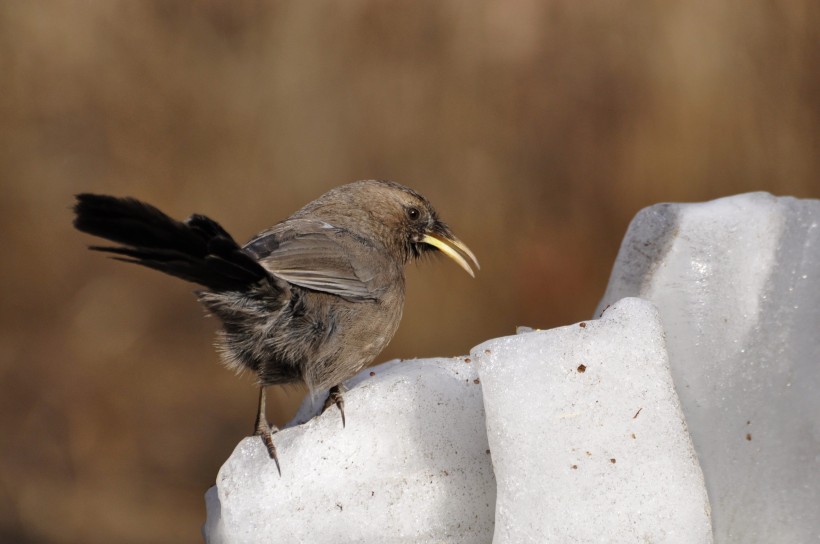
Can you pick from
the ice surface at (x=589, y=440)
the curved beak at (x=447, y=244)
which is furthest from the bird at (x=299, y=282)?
the ice surface at (x=589, y=440)

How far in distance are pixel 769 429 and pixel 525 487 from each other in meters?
0.60

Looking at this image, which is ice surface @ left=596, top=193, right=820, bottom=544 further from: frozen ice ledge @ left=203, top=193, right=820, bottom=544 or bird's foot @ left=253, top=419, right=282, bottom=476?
bird's foot @ left=253, top=419, right=282, bottom=476

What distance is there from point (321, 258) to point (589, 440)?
1214 millimetres

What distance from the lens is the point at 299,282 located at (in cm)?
287

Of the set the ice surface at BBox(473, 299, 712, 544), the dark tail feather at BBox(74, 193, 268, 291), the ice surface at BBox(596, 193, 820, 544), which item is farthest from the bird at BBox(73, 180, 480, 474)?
the ice surface at BBox(596, 193, 820, 544)

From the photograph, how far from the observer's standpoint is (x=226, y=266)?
261 centimetres

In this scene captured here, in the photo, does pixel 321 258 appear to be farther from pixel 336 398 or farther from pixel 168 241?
pixel 168 241

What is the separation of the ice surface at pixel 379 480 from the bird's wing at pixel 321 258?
65cm

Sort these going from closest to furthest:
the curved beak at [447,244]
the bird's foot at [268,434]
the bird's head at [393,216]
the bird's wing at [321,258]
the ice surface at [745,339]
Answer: the ice surface at [745,339] → the bird's foot at [268,434] → the bird's wing at [321,258] → the bird's head at [393,216] → the curved beak at [447,244]

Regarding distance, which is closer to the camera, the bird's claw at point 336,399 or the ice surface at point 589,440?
the ice surface at point 589,440

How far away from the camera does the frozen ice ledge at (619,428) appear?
1.98 metres

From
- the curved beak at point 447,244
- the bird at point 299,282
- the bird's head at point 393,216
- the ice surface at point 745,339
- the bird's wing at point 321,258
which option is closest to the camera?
the ice surface at point 745,339

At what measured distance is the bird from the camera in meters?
2.48

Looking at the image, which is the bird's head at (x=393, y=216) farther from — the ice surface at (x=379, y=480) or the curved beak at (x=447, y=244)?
the ice surface at (x=379, y=480)
